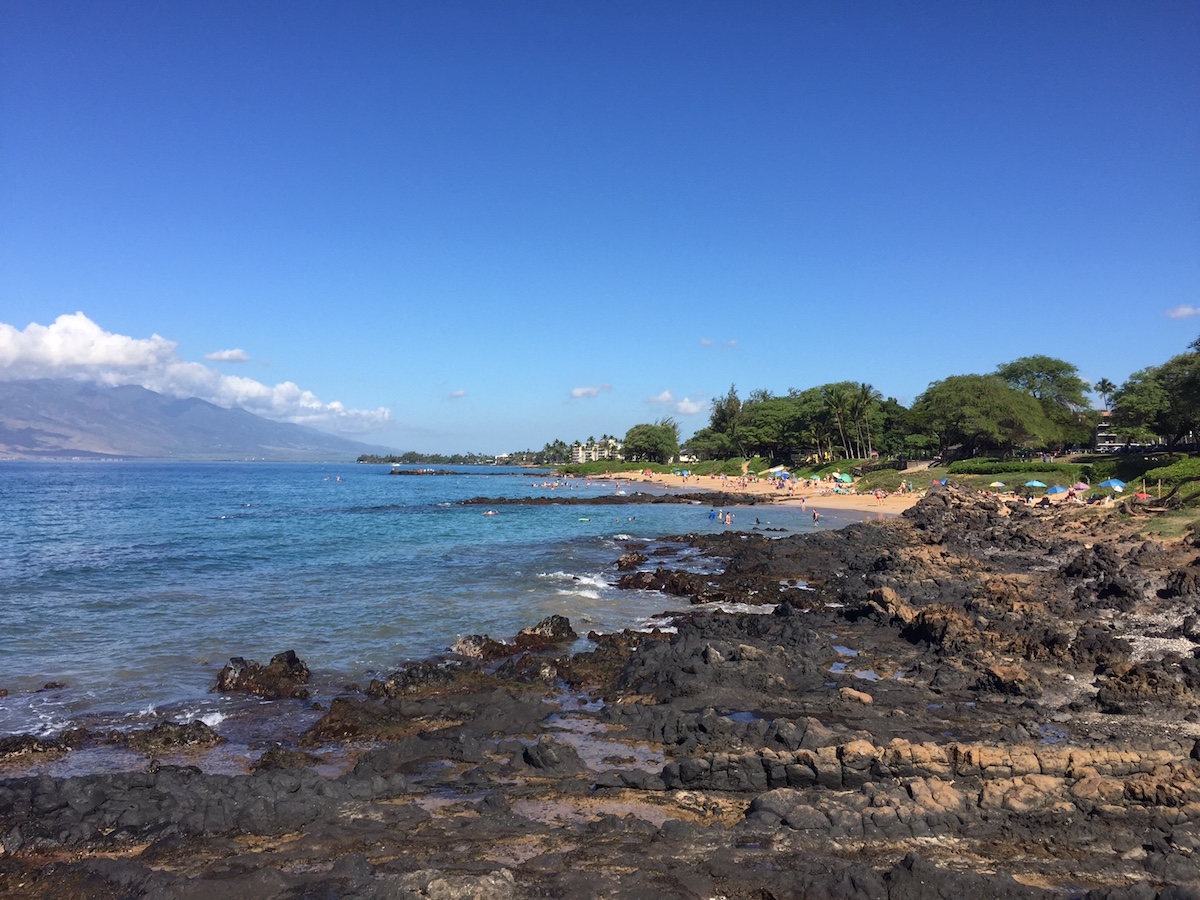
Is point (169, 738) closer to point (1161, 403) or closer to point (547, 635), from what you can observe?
point (547, 635)

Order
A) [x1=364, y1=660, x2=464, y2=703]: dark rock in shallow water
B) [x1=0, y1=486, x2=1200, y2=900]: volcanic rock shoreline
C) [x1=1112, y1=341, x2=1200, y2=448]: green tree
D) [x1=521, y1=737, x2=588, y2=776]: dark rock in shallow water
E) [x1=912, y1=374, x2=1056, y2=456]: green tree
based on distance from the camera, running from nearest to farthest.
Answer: [x1=0, y1=486, x2=1200, y2=900]: volcanic rock shoreline < [x1=521, y1=737, x2=588, y2=776]: dark rock in shallow water < [x1=364, y1=660, x2=464, y2=703]: dark rock in shallow water < [x1=1112, y1=341, x2=1200, y2=448]: green tree < [x1=912, y1=374, x2=1056, y2=456]: green tree

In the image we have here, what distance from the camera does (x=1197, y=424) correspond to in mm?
59312

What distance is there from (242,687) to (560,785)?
8.20 metres

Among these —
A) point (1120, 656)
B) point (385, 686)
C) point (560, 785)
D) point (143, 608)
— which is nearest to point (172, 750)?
point (385, 686)

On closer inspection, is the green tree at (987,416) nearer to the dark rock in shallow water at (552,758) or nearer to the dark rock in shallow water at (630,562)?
the dark rock in shallow water at (630,562)

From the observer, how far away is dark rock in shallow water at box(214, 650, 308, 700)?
1417 centimetres

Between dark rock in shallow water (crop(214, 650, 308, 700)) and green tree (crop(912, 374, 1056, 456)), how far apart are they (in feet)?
238

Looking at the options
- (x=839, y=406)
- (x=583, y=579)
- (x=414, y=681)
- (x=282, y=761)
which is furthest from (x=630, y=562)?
(x=839, y=406)

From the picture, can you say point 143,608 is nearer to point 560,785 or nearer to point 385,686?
point 385,686

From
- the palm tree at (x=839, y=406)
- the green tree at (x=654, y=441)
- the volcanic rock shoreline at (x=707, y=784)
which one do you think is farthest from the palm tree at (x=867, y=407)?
the volcanic rock shoreline at (x=707, y=784)

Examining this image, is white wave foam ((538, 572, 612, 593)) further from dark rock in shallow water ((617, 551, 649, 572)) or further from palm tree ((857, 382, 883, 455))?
palm tree ((857, 382, 883, 455))

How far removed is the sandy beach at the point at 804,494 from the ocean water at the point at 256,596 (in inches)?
314

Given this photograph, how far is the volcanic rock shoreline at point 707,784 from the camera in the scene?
6.80m

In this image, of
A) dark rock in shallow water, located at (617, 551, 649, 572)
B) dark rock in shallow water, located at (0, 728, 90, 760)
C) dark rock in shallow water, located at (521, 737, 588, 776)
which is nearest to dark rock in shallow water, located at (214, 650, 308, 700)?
dark rock in shallow water, located at (0, 728, 90, 760)
